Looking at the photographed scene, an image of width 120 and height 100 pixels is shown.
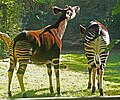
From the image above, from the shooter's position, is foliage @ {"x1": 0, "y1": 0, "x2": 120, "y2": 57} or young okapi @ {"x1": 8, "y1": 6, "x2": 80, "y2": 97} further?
foliage @ {"x1": 0, "y1": 0, "x2": 120, "y2": 57}

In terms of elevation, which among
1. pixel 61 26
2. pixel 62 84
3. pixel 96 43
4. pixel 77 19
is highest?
pixel 77 19

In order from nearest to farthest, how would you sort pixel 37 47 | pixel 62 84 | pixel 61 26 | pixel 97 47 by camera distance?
pixel 37 47 < pixel 97 47 < pixel 61 26 < pixel 62 84

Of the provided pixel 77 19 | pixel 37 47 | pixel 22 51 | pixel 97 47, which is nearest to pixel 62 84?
pixel 97 47

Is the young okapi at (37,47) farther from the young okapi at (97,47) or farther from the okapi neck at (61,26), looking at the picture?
the young okapi at (97,47)

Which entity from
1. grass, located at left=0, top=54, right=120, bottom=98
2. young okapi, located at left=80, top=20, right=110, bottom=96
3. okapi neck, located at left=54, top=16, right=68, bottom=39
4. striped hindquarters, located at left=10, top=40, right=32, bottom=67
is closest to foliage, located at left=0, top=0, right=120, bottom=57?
grass, located at left=0, top=54, right=120, bottom=98

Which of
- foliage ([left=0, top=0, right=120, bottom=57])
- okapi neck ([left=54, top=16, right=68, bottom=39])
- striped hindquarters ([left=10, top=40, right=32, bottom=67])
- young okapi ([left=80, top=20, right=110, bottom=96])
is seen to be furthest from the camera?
foliage ([left=0, top=0, right=120, bottom=57])

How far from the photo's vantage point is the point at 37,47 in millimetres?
4922

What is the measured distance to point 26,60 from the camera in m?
4.75

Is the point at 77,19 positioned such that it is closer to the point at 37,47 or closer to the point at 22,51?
the point at 37,47

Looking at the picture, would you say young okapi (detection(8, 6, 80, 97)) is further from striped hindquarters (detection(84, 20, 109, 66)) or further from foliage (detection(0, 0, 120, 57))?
foliage (detection(0, 0, 120, 57))

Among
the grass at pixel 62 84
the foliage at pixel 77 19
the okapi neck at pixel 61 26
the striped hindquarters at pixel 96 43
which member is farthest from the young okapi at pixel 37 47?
the foliage at pixel 77 19

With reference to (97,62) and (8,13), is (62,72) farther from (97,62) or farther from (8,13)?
(8,13)

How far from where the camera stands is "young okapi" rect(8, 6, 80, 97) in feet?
15.6

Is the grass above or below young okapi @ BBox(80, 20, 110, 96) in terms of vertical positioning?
below
